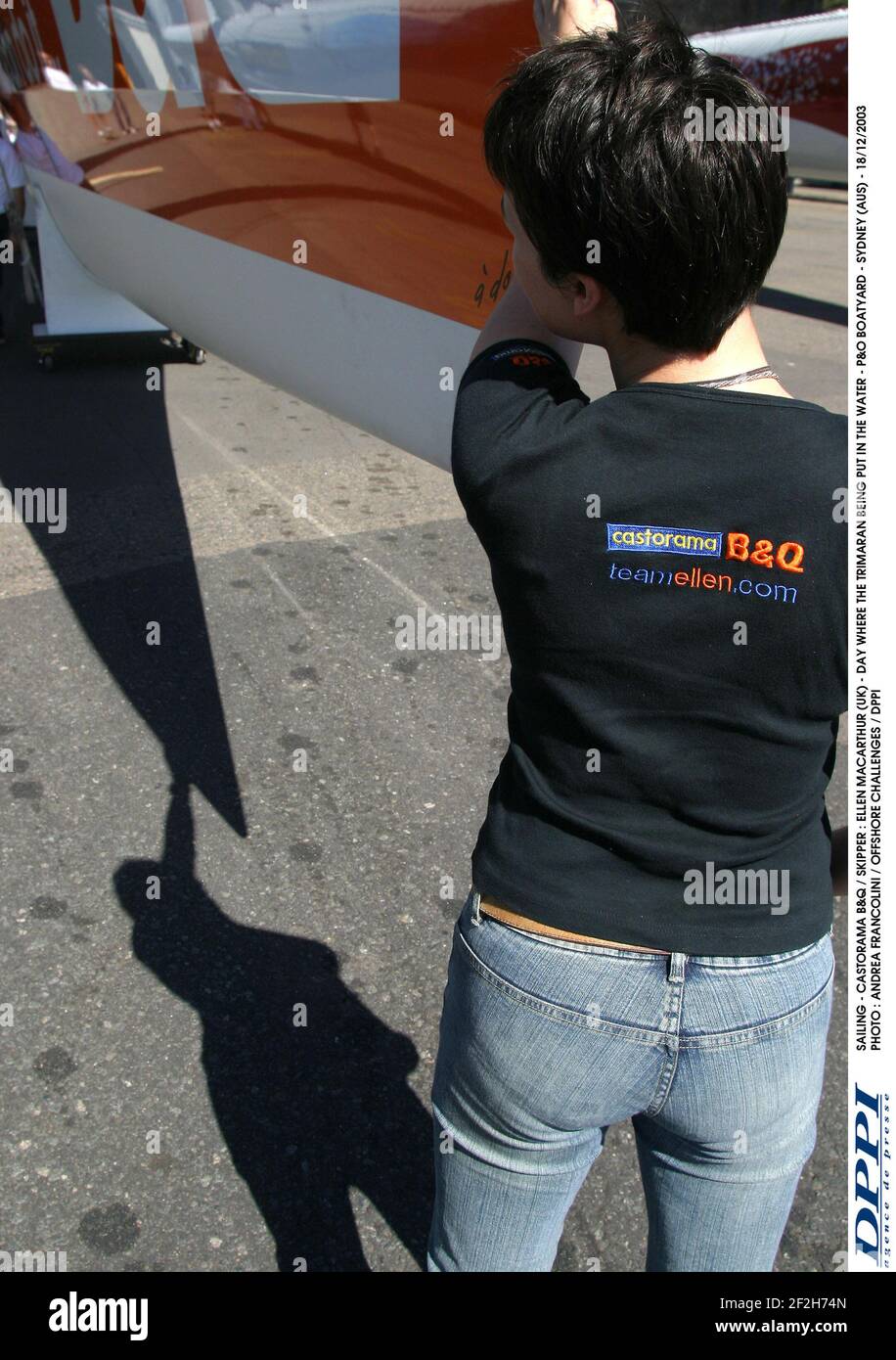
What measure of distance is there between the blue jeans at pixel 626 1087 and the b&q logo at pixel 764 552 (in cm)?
38

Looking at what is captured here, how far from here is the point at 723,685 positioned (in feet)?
3.29

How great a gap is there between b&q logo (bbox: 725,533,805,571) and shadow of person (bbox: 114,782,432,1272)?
5.12 ft

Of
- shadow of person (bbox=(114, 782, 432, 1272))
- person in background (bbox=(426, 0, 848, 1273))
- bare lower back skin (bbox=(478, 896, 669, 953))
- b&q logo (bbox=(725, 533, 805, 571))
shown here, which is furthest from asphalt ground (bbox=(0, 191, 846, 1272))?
b&q logo (bbox=(725, 533, 805, 571))

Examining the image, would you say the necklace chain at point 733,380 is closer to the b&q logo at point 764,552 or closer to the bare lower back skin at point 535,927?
the b&q logo at point 764,552

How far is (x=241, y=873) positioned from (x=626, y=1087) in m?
1.90

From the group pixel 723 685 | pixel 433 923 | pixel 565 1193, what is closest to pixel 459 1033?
pixel 565 1193

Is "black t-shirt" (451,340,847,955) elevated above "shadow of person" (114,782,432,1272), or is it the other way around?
"black t-shirt" (451,340,847,955)

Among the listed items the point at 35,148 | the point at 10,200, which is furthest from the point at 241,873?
the point at 10,200
